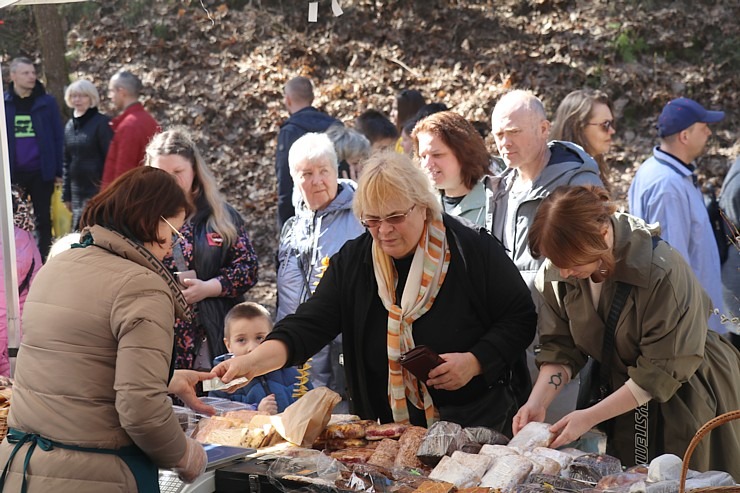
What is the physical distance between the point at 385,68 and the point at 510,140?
7313mm

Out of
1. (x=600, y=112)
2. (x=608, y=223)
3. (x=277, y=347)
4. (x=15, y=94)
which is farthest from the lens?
(x=15, y=94)

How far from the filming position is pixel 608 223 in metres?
2.95

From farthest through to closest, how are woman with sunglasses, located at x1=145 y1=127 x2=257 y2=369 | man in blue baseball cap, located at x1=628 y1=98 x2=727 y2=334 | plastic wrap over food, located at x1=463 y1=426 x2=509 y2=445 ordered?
man in blue baseball cap, located at x1=628 y1=98 x2=727 y2=334 → woman with sunglasses, located at x1=145 y1=127 x2=257 y2=369 → plastic wrap over food, located at x1=463 y1=426 x2=509 y2=445

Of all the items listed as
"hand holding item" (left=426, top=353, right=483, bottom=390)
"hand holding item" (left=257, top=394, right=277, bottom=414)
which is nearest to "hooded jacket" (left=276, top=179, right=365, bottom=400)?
"hand holding item" (left=257, top=394, right=277, bottom=414)

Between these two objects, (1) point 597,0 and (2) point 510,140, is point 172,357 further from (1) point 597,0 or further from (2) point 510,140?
(1) point 597,0

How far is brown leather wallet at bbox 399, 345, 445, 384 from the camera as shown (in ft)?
10.2

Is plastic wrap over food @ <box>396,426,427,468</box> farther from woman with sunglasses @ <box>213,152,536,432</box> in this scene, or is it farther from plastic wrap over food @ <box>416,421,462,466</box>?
woman with sunglasses @ <box>213,152,536,432</box>

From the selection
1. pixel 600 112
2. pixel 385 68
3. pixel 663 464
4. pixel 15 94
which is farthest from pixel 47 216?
pixel 663 464

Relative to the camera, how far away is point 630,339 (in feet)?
10.1

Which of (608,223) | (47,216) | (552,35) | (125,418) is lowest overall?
(47,216)

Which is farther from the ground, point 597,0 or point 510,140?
point 597,0

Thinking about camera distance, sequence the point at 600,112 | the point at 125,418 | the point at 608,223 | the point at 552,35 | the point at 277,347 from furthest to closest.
A: 1. the point at 552,35
2. the point at 600,112
3. the point at 277,347
4. the point at 608,223
5. the point at 125,418

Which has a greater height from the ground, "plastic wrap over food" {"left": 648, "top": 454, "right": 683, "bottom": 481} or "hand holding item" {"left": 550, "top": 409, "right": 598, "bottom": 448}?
"plastic wrap over food" {"left": 648, "top": 454, "right": 683, "bottom": 481}

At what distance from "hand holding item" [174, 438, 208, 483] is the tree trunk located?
956 centimetres
